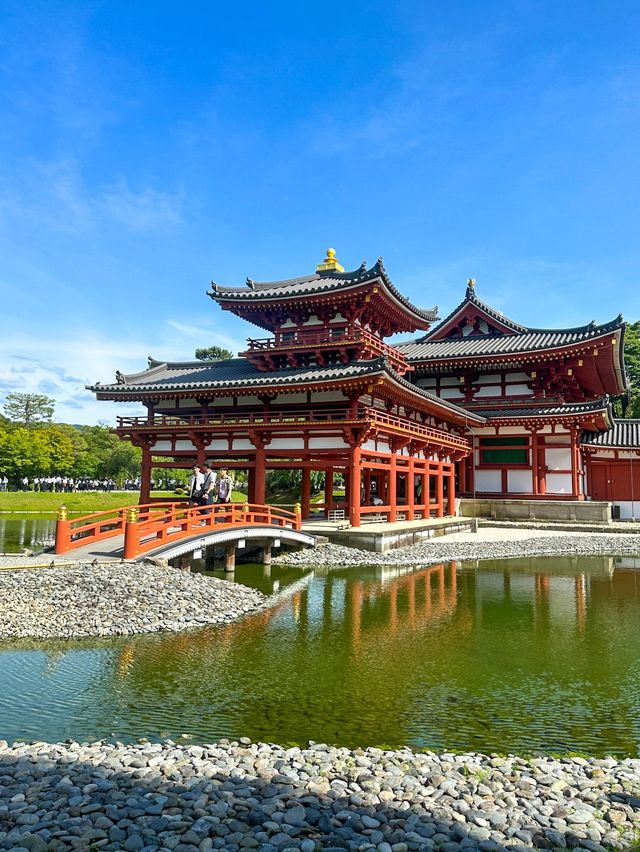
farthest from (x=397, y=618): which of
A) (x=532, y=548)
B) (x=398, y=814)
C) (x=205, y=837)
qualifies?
(x=532, y=548)

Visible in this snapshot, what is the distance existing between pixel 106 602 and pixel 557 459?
28.4m

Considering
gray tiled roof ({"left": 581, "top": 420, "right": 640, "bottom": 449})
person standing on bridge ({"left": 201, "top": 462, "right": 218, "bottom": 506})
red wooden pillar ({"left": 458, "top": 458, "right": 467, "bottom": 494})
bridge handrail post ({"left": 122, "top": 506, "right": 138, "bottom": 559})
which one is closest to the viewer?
bridge handrail post ({"left": 122, "top": 506, "right": 138, "bottom": 559})

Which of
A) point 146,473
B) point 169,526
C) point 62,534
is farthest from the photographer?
point 146,473

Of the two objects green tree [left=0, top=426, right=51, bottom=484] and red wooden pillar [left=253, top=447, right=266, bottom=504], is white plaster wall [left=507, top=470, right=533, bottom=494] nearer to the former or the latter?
red wooden pillar [left=253, top=447, right=266, bottom=504]

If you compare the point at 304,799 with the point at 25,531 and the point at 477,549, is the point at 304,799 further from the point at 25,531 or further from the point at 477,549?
the point at 25,531

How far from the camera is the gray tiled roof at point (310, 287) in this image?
87.2 feet

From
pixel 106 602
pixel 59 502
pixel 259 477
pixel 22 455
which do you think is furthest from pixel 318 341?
pixel 22 455

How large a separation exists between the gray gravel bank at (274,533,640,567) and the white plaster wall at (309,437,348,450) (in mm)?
4350

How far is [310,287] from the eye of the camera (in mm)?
29984

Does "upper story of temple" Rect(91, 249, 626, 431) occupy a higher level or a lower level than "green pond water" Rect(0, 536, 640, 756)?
higher

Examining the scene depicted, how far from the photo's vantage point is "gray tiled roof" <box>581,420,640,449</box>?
35.9 m

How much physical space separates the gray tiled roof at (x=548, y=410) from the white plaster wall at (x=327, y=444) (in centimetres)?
1327

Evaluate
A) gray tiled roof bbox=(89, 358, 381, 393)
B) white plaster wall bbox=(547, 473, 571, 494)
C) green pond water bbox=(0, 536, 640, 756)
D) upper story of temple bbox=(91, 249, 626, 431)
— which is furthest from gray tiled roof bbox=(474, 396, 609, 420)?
green pond water bbox=(0, 536, 640, 756)

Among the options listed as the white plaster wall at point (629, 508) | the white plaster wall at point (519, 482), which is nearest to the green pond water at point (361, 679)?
the white plaster wall at point (519, 482)
